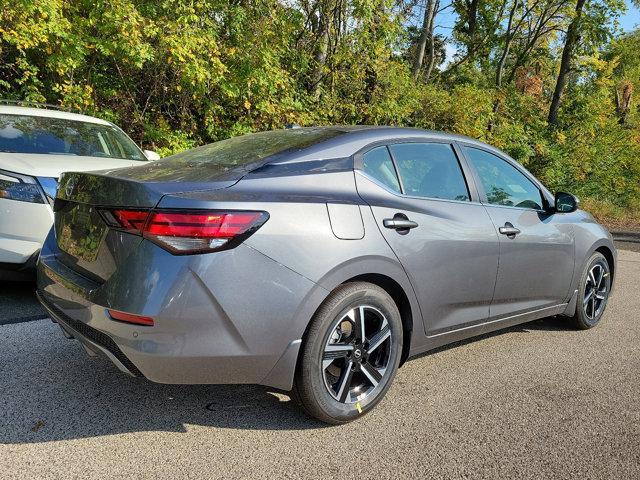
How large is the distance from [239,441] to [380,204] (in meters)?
1.41

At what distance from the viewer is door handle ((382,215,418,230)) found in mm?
3016

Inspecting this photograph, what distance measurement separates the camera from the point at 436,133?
3.78 meters

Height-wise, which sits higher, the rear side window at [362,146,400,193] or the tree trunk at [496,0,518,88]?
the tree trunk at [496,0,518,88]

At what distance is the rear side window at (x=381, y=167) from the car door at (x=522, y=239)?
823 millimetres

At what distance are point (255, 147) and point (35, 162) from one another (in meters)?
2.24

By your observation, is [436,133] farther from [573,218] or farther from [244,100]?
[244,100]

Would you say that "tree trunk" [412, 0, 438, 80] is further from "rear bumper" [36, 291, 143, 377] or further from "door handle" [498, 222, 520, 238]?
"rear bumper" [36, 291, 143, 377]

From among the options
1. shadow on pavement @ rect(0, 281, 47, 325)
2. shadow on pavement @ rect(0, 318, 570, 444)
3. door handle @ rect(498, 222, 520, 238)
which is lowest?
shadow on pavement @ rect(0, 281, 47, 325)

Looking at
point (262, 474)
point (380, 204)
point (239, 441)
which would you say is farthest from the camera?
point (380, 204)

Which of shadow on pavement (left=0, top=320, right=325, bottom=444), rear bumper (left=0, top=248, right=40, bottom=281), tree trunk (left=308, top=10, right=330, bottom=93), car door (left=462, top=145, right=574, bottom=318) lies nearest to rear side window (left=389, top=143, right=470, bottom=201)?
car door (left=462, top=145, right=574, bottom=318)

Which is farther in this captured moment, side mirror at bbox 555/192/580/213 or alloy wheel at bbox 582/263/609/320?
alloy wheel at bbox 582/263/609/320

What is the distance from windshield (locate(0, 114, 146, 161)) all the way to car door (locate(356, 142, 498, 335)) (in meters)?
3.46

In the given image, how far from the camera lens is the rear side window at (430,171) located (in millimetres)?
3359

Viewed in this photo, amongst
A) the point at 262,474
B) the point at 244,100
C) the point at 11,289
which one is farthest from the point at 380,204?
the point at 244,100
